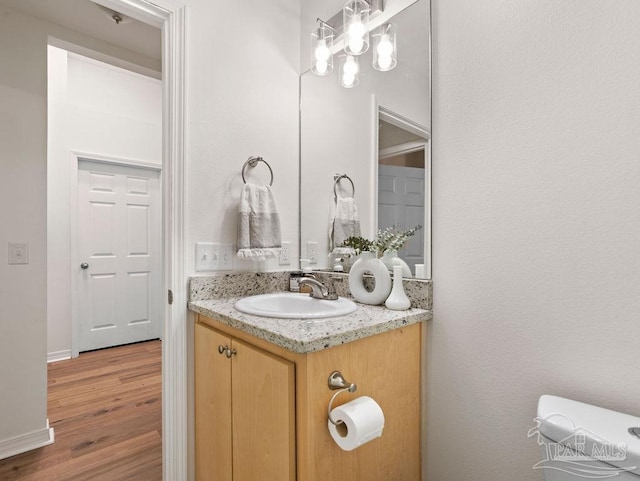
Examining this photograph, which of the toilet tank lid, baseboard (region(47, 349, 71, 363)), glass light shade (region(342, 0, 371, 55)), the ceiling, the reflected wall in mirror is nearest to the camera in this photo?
the toilet tank lid

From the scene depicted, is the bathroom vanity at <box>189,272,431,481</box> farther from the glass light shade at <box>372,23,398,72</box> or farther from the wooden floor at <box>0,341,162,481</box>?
the glass light shade at <box>372,23,398,72</box>

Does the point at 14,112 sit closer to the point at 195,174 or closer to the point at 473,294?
the point at 195,174

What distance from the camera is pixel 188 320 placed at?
1.40 m

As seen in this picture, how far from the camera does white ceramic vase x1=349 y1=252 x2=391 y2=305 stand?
4.31 ft

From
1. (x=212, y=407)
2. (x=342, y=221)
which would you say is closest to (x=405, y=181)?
(x=342, y=221)

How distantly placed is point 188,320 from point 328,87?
1.30 meters

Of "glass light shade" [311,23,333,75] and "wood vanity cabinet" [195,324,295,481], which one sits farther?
"glass light shade" [311,23,333,75]

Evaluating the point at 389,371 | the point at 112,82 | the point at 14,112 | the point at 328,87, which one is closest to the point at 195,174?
the point at 328,87

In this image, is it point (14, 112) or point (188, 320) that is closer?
point (188, 320)

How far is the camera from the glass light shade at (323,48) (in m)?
1.60

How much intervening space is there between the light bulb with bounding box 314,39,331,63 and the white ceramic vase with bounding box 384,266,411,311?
3.53 ft

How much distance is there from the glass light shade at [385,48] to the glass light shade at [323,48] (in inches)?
10.6

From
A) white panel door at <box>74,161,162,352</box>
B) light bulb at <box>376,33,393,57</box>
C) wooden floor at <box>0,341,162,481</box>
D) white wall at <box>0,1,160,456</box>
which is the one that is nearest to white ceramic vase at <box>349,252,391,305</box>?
light bulb at <box>376,33,393,57</box>

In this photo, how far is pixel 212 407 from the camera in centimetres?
126
